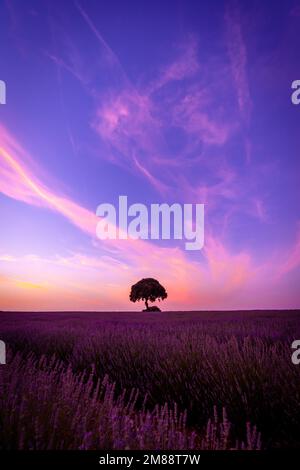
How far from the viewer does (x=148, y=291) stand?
140 ft

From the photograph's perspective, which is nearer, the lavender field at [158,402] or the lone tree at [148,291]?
the lavender field at [158,402]

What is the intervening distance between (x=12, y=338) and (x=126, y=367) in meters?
4.33

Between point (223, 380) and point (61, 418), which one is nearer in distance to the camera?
point (61, 418)

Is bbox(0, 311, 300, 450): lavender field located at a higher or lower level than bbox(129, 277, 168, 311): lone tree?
lower

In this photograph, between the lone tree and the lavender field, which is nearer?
the lavender field

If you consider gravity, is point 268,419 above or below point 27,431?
below

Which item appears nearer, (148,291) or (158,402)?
(158,402)

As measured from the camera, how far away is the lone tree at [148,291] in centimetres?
4253

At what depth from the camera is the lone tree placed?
4253 centimetres

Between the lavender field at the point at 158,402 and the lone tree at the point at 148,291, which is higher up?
the lone tree at the point at 148,291
